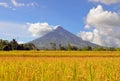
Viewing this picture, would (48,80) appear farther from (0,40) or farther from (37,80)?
(0,40)

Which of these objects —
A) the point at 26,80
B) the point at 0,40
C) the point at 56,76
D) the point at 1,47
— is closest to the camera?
the point at 26,80

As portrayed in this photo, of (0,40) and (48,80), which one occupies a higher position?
(0,40)

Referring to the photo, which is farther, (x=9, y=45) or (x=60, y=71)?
(x=9, y=45)

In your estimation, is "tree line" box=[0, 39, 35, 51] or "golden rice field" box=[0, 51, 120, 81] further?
"tree line" box=[0, 39, 35, 51]

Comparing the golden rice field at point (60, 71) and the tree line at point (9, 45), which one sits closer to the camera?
the golden rice field at point (60, 71)

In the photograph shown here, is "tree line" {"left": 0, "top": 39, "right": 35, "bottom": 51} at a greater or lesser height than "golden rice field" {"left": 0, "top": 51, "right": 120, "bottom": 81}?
greater

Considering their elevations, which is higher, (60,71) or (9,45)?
(9,45)

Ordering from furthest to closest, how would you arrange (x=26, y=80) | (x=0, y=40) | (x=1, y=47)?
(x=0, y=40)
(x=1, y=47)
(x=26, y=80)

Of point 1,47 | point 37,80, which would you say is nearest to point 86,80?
point 37,80

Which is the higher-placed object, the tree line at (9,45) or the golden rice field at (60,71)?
the tree line at (9,45)

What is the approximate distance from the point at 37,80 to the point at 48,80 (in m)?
0.24

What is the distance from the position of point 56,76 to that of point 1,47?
331 ft

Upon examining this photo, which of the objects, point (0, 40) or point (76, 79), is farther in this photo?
point (0, 40)

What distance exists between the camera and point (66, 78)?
6.59 m
